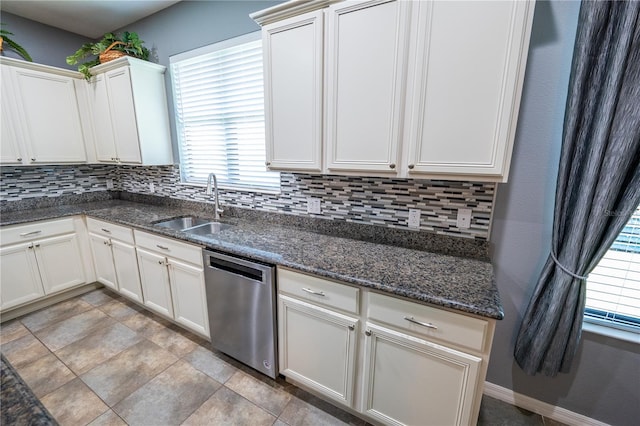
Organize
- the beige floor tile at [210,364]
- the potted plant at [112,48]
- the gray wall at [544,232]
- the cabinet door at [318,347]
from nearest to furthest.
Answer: the gray wall at [544,232] < the cabinet door at [318,347] < the beige floor tile at [210,364] < the potted plant at [112,48]

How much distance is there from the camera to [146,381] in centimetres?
180

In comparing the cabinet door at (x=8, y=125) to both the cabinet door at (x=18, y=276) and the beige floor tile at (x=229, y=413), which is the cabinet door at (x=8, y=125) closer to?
the cabinet door at (x=18, y=276)

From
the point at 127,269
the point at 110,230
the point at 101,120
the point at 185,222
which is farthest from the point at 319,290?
the point at 101,120

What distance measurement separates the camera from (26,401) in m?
0.58

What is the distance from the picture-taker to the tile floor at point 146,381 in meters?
1.57

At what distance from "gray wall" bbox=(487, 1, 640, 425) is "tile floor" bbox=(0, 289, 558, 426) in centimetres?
29

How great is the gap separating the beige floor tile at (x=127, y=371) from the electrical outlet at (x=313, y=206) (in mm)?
1497

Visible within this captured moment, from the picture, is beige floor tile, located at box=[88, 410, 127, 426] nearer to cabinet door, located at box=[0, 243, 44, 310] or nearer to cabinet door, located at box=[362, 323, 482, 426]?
cabinet door, located at box=[362, 323, 482, 426]

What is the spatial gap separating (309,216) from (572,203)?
153 cm

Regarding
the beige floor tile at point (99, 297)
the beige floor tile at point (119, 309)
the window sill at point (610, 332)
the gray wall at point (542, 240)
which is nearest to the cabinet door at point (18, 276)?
the beige floor tile at point (99, 297)

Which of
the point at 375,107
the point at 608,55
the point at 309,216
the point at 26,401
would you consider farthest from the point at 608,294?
the point at 26,401

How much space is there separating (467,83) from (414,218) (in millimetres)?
795

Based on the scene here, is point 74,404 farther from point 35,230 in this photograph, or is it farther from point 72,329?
point 35,230

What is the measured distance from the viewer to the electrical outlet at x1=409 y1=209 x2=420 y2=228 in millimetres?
1696
